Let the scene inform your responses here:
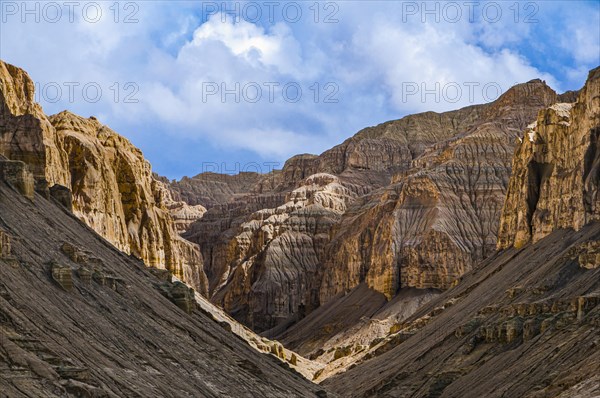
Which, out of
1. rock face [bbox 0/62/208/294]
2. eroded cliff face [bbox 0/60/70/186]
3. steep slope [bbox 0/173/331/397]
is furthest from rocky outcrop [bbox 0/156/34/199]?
eroded cliff face [bbox 0/60/70/186]

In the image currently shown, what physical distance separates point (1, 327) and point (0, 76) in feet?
212

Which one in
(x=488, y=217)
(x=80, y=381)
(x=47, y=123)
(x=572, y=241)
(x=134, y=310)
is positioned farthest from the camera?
(x=488, y=217)

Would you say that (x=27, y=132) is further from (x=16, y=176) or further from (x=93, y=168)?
(x=16, y=176)

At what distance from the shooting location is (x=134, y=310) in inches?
2618

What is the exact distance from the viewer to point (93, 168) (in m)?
123

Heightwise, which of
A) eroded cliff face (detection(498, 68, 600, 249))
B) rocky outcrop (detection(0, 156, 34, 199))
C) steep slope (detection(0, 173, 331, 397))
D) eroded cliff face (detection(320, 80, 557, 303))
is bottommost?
steep slope (detection(0, 173, 331, 397))

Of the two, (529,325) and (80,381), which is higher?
(529,325)

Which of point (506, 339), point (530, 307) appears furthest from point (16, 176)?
point (530, 307)

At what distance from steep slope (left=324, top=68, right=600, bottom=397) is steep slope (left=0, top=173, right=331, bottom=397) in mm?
12726

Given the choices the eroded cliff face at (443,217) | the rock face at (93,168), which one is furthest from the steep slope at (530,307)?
the rock face at (93,168)

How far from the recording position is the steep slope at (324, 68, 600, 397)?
72000 millimetres

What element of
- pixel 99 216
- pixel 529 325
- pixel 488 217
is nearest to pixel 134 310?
pixel 529 325

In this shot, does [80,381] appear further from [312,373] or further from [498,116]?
[498,116]

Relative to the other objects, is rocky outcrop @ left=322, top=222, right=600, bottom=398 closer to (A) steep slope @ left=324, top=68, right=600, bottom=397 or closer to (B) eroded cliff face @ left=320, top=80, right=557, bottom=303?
(A) steep slope @ left=324, top=68, right=600, bottom=397
